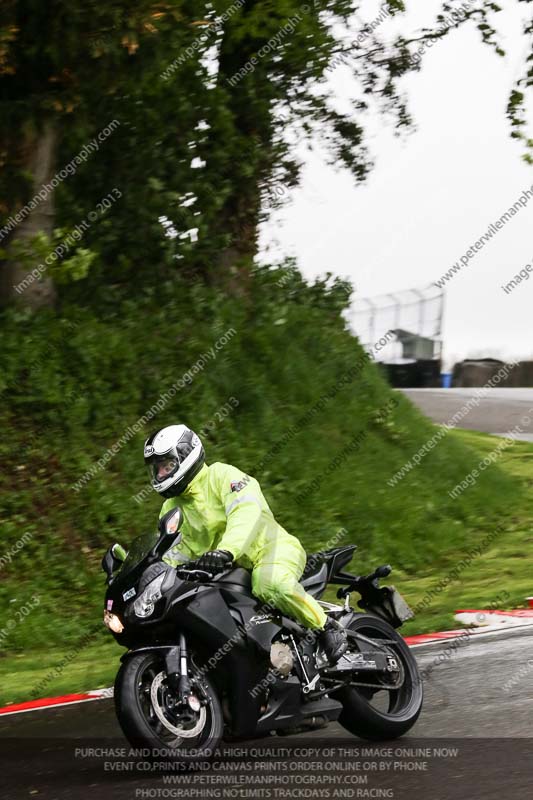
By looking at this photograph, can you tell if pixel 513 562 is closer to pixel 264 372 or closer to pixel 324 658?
pixel 264 372

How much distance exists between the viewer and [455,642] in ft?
31.4

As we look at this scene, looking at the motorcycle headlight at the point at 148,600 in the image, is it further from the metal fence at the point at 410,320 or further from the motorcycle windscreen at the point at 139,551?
the metal fence at the point at 410,320

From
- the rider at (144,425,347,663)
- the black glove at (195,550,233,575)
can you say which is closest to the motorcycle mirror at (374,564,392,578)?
the rider at (144,425,347,663)

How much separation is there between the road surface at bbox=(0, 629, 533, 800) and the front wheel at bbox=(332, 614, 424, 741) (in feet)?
0.28

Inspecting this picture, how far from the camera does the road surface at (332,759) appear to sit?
5582 millimetres

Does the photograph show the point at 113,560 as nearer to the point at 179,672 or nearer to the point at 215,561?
the point at 215,561

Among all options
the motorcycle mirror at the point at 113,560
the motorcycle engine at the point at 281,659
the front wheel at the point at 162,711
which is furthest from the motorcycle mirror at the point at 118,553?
the motorcycle engine at the point at 281,659

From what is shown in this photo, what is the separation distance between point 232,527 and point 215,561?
14.3 inches

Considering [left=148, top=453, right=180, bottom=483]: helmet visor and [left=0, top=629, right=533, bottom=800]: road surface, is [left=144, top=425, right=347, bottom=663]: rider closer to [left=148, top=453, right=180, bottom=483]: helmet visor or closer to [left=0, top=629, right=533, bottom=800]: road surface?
[left=148, top=453, right=180, bottom=483]: helmet visor

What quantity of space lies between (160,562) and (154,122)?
12.6 metres

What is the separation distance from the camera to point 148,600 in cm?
580

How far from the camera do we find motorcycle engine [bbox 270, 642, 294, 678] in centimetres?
618

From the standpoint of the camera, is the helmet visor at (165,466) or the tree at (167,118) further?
the tree at (167,118)

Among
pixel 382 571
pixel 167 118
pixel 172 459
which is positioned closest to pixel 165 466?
pixel 172 459
